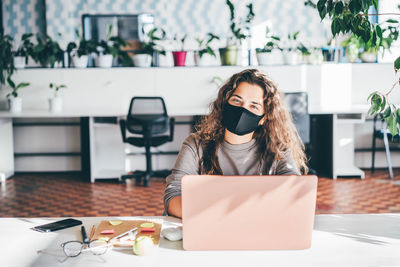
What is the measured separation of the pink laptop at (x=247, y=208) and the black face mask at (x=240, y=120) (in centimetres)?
56

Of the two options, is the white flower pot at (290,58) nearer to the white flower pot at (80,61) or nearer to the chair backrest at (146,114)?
the chair backrest at (146,114)

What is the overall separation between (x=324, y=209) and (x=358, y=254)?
113 inches

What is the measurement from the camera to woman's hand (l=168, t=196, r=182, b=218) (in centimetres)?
169

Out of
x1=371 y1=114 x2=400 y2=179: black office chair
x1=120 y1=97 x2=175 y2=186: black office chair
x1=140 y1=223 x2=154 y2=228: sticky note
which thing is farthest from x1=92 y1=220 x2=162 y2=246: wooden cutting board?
x1=371 y1=114 x2=400 y2=179: black office chair

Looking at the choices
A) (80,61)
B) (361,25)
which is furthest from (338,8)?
(80,61)

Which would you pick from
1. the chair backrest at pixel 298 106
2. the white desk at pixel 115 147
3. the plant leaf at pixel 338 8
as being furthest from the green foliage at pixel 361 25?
the white desk at pixel 115 147

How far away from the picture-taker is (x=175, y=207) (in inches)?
67.4

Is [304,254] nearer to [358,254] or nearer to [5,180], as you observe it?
[358,254]

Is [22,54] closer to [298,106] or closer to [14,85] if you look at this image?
[14,85]

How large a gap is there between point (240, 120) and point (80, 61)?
436 cm

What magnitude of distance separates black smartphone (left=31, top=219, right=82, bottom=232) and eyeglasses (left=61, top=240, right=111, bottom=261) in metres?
0.16

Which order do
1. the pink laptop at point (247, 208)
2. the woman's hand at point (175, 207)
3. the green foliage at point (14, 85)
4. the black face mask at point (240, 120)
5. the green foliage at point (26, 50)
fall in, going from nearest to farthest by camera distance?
the pink laptop at point (247, 208), the woman's hand at point (175, 207), the black face mask at point (240, 120), the green foliage at point (14, 85), the green foliage at point (26, 50)

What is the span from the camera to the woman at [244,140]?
1.87 meters

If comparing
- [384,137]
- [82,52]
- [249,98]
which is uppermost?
[82,52]
